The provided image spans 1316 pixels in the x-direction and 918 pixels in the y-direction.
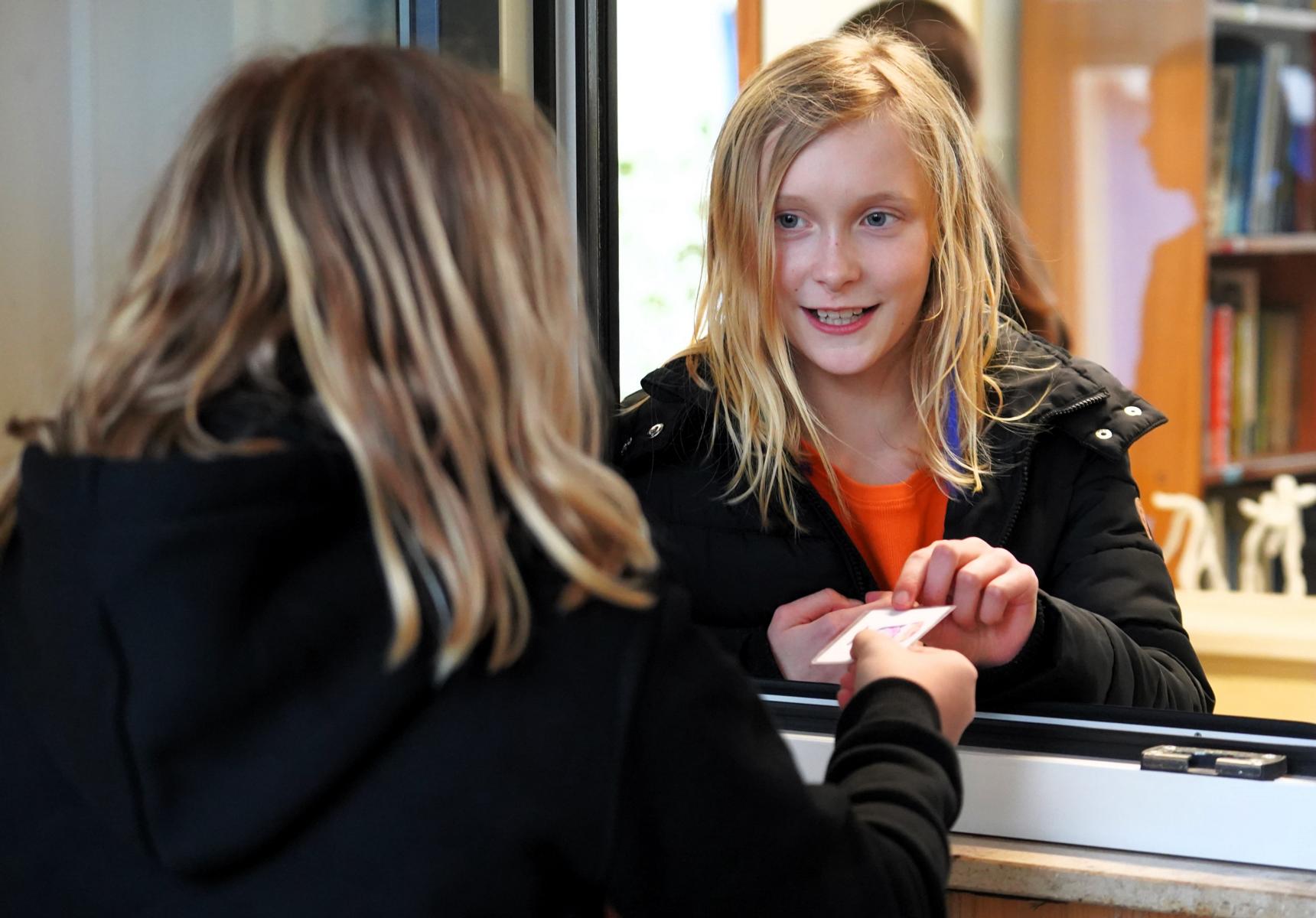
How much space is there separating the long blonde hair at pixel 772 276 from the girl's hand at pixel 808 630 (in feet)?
0.37

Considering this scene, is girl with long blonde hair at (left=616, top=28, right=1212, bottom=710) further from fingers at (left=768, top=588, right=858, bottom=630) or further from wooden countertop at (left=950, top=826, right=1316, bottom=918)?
wooden countertop at (left=950, top=826, right=1316, bottom=918)

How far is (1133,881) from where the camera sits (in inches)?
40.0

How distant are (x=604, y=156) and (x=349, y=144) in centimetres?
88

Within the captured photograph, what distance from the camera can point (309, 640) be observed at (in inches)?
25.9

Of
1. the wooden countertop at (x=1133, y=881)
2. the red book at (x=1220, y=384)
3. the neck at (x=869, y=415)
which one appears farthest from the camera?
the red book at (x=1220, y=384)

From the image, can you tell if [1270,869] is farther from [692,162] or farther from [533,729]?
[692,162]

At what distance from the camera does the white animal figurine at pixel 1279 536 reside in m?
3.05

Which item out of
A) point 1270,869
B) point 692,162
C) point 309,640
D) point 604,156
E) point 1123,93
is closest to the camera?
point 309,640

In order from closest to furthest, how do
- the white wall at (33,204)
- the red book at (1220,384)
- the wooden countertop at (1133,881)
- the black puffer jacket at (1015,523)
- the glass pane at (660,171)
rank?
the wooden countertop at (1133,881)
the white wall at (33,204)
the black puffer jacket at (1015,523)
the glass pane at (660,171)
the red book at (1220,384)

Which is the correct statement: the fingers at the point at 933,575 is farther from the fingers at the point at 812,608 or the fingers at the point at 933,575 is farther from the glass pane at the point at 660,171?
the glass pane at the point at 660,171

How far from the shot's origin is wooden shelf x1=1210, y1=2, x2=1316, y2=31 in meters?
3.08

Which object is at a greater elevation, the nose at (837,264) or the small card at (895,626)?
the nose at (837,264)

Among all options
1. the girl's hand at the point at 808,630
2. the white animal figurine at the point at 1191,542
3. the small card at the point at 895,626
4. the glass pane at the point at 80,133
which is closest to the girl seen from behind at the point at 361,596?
the small card at the point at 895,626

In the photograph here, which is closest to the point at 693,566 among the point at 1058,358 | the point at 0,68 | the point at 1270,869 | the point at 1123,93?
the point at 1058,358
